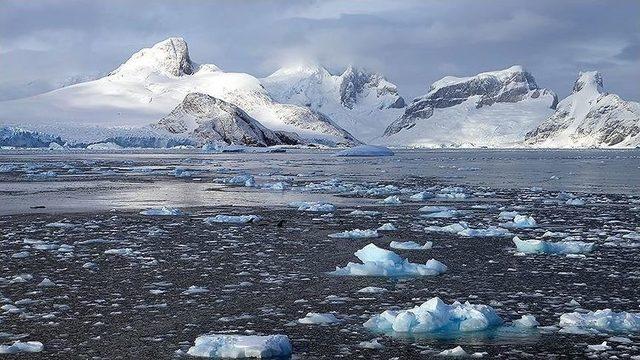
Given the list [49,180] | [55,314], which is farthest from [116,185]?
[55,314]

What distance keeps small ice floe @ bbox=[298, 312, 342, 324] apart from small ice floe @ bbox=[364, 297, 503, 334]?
0.50 metres

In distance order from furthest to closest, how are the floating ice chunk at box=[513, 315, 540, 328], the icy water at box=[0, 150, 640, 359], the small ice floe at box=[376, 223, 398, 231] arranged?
the small ice floe at box=[376, 223, 398, 231] → the floating ice chunk at box=[513, 315, 540, 328] → the icy water at box=[0, 150, 640, 359]

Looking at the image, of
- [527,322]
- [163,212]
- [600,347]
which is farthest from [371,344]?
[163,212]

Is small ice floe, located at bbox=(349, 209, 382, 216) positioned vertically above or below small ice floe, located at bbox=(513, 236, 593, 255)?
below

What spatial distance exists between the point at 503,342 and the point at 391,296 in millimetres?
2701

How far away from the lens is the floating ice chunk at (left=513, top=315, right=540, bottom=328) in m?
9.29

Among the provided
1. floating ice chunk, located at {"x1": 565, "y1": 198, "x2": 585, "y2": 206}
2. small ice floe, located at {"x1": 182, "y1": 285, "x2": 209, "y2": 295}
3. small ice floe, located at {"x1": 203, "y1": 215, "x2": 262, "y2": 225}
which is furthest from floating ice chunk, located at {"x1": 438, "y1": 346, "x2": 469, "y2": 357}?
floating ice chunk, located at {"x1": 565, "y1": 198, "x2": 585, "y2": 206}

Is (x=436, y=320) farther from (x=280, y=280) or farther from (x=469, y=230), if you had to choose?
(x=469, y=230)

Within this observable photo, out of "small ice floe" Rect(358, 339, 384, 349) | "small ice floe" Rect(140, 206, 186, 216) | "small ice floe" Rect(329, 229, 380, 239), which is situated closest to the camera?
"small ice floe" Rect(358, 339, 384, 349)

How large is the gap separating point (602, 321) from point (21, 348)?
6.89 metres

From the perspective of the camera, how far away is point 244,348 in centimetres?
810

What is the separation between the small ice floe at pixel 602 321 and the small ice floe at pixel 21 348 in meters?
6.20

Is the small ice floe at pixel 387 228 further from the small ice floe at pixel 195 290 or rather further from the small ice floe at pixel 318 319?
the small ice floe at pixel 318 319

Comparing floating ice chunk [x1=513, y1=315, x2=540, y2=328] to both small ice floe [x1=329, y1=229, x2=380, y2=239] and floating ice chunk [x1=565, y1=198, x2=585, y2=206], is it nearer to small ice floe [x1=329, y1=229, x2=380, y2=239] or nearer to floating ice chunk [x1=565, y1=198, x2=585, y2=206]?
small ice floe [x1=329, y1=229, x2=380, y2=239]
